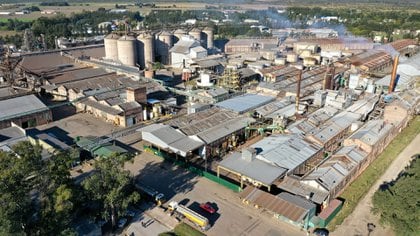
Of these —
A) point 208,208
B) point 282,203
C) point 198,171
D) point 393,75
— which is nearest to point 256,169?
point 282,203

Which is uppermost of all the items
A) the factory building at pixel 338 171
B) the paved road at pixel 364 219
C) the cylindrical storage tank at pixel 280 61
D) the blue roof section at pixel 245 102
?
the cylindrical storage tank at pixel 280 61

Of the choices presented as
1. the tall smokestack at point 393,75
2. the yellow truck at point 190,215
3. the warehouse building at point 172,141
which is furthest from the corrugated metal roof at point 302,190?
the tall smokestack at point 393,75

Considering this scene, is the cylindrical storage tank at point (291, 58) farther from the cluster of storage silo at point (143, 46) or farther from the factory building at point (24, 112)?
the factory building at point (24, 112)

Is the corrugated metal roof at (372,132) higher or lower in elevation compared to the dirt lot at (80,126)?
higher

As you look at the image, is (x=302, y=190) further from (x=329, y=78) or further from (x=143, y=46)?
(x=143, y=46)

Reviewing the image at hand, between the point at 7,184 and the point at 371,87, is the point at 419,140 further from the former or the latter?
the point at 7,184

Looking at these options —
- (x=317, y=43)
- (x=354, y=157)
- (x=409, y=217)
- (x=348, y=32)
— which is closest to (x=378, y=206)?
(x=409, y=217)

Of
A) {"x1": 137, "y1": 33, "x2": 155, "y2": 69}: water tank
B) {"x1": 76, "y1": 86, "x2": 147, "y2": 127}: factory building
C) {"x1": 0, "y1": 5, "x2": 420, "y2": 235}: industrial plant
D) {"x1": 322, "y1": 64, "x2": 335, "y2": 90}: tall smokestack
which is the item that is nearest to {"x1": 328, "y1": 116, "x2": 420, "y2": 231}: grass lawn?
{"x1": 0, "y1": 5, "x2": 420, "y2": 235}: industrial plant
